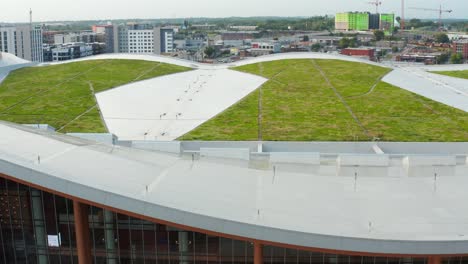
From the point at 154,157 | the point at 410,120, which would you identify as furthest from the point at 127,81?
the point at 154,157

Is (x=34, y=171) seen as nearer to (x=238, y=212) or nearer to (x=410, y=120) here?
(x=238, y=212)

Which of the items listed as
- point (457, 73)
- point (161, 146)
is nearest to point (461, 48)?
point (457, 73)

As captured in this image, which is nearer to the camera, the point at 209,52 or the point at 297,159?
the point at 297,159

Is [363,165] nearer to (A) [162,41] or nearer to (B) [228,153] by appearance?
(B) [228,153]

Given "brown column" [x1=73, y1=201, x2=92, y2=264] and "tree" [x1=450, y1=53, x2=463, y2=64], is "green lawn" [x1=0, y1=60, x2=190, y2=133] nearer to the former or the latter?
"brown column" [x1=73, y1=201, x2=92, y2=264]

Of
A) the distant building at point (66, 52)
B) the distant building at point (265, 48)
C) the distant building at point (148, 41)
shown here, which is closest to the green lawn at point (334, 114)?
the distant building at point (66, 52)

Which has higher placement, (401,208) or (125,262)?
(401,208)

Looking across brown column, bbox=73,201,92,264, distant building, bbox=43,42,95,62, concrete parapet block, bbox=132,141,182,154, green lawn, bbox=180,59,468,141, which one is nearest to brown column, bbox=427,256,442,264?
brown column, bbox=73,201,92,264
